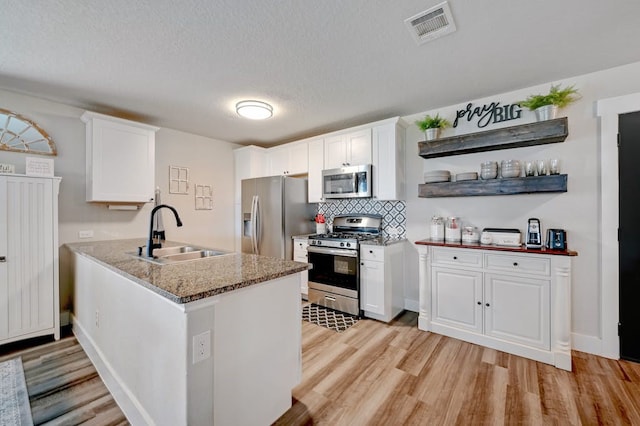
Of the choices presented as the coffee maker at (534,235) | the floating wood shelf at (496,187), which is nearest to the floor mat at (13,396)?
the floating wood shelf at (496,187)

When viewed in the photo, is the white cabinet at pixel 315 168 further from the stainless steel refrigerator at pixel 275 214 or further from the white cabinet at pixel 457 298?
the white cabinet at pixel 457 298

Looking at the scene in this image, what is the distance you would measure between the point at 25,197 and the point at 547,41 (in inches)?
182

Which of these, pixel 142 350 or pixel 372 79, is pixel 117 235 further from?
pixel 372 79

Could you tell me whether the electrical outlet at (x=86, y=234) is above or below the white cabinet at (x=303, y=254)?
above

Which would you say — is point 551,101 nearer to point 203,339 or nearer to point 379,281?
point 379,281

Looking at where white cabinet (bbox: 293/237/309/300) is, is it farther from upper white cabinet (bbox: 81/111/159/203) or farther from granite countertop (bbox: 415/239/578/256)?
upper white cabinet (bbox: 81/111/159/203)

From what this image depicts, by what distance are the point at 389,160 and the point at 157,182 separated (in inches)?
126

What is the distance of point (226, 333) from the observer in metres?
1.36

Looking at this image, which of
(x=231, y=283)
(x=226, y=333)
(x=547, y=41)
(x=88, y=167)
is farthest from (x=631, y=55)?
(x=88, y=167)

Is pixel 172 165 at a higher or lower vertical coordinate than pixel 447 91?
lower

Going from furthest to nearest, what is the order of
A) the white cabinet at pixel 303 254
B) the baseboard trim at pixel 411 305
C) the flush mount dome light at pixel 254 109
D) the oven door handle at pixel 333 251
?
the white cabinet at pixel 303 254 < the baseboard trim at pixel 411 305 < the oven door handle at pixel 333 251 < the flush mount dome light at pixel 254 109

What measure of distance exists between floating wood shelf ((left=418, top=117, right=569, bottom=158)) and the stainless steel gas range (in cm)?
116

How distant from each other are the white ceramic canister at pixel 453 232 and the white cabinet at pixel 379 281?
0.57 metres

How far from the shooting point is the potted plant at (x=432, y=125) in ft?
10.1
